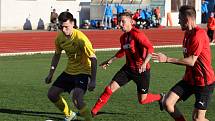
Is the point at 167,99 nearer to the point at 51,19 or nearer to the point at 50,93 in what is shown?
the point at 50,93

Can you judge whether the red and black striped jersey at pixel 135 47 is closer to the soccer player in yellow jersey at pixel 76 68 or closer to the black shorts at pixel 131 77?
the black shorts at pixel 131 77

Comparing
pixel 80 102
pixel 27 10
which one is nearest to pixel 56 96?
pixel 80 102

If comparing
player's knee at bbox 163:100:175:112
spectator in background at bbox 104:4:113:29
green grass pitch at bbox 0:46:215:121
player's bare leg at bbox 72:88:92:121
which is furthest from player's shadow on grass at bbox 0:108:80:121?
spectator in background at bbox 104:4:113:29

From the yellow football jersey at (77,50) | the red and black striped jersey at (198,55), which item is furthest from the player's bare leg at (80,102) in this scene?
the red and black striped jersey at (198,55)

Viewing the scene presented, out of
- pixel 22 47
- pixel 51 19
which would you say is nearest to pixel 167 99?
pixel 22 47

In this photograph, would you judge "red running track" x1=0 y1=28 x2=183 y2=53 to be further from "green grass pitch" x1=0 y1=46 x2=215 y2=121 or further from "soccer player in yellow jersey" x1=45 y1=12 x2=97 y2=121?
"soccer player in yellow jersey" x1=45 y1=12 x2=97 y2=121

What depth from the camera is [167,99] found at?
813 cm

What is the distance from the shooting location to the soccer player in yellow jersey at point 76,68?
907 centimetres

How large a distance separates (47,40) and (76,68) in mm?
23409

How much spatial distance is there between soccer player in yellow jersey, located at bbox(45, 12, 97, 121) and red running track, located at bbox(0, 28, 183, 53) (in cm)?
1927

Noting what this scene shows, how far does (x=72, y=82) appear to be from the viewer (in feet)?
30.7

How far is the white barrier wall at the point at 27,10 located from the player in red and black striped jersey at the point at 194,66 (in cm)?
3345

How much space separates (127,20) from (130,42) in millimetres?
387

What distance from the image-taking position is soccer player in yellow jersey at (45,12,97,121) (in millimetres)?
9066
